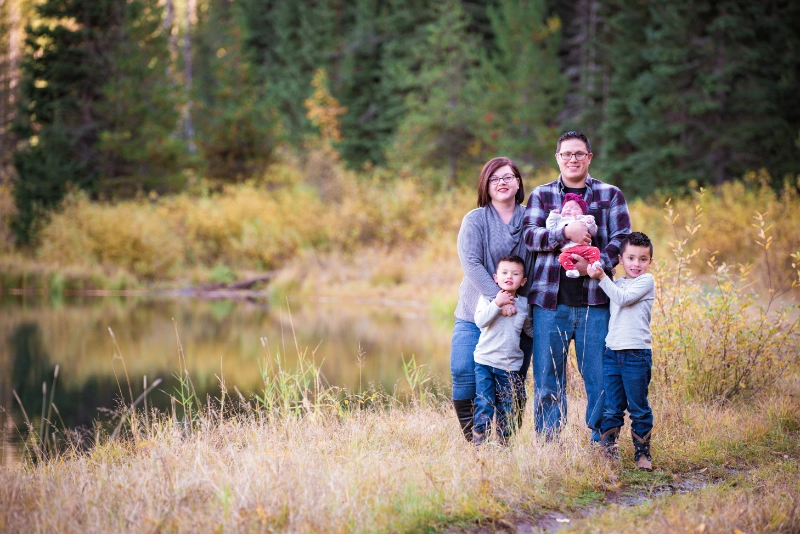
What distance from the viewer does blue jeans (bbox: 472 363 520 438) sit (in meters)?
4.89

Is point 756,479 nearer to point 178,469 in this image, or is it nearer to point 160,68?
point 178,469

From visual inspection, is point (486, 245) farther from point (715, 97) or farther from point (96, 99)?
point (96, 99)

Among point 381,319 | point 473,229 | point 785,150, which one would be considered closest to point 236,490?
point 473,229

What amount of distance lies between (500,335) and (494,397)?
0.40 m

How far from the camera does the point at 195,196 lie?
27.0 m

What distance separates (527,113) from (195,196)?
444 inches

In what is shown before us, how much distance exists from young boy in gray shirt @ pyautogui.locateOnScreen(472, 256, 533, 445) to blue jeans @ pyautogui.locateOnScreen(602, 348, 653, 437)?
53 centimetres

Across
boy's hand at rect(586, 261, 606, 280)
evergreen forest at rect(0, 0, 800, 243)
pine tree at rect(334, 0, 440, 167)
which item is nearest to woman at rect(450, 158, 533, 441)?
boy's hand at rect(586, 261, 606, 280)

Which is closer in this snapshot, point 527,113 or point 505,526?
point 505,526

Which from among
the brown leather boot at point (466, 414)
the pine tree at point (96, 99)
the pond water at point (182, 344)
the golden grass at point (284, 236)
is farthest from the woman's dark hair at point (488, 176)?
the pine tree at point (96, 99)

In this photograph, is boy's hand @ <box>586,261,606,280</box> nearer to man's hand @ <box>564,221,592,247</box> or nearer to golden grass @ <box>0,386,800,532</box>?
man's hand @ <box>564,221,592,247</box>

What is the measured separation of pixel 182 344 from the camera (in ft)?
41.8

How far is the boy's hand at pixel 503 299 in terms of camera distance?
4.68m

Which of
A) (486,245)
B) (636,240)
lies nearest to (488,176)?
(486,245)
